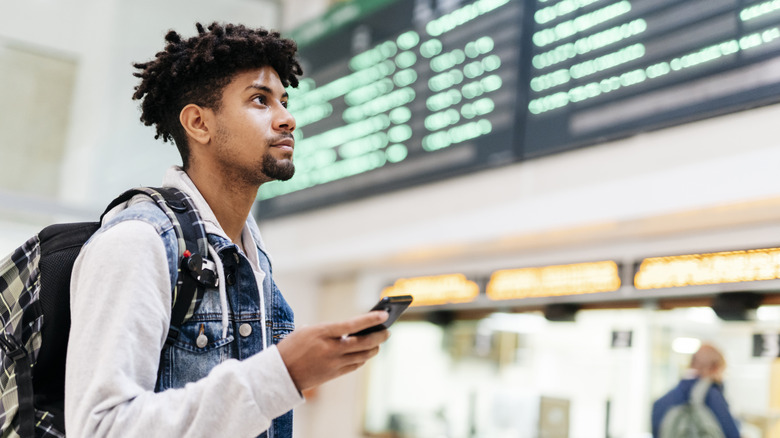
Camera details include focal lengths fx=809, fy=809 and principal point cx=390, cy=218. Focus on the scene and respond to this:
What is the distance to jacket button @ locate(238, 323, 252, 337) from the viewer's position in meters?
1.29

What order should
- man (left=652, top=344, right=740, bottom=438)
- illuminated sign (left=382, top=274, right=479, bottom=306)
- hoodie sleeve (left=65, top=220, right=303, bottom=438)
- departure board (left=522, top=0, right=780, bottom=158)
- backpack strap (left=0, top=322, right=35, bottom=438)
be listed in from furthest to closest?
illuminated sign (left=382, top=274, right=479, bottom=306), man (left=652, top=344, right=740, bottom=438), departure board (left=522, top=0, right=780, bottom=158), backpack strap (left=0, top=322, right=35, bottom=438), hoodie sleeve (left=65, top=220, right=303, bottom=438)

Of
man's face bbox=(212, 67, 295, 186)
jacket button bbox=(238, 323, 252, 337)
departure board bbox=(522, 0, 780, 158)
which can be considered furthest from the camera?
departure board bbox=(522, 0, 780, 158)

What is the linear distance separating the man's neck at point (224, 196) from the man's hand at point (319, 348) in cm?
45

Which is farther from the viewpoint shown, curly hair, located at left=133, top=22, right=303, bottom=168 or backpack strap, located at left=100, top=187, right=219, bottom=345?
curly hair, located at left=133, top=22, right=303, bottom=168

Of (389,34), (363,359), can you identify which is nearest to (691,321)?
(389,34)

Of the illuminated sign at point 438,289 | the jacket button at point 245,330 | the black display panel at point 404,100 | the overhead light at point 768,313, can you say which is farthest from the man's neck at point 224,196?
the illuminated sign at point 438,289

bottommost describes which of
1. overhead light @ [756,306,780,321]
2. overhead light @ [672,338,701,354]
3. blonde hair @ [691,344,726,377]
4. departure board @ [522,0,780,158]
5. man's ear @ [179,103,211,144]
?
blonde hair @ [691,344,726,377]

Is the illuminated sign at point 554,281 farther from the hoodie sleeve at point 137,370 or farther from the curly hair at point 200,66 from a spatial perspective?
A: the hoodie sleeve at point 137,370

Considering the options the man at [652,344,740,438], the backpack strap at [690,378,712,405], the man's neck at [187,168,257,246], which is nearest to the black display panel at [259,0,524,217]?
the man at [652,344,740,438]

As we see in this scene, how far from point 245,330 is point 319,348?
28cm

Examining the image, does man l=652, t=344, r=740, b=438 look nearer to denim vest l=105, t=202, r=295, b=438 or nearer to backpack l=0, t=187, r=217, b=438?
denim vest l=105, t=202, r=295, b=438

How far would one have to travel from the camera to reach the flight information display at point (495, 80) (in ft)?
13.0

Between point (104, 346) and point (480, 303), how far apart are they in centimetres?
526

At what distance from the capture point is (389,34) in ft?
19.8
